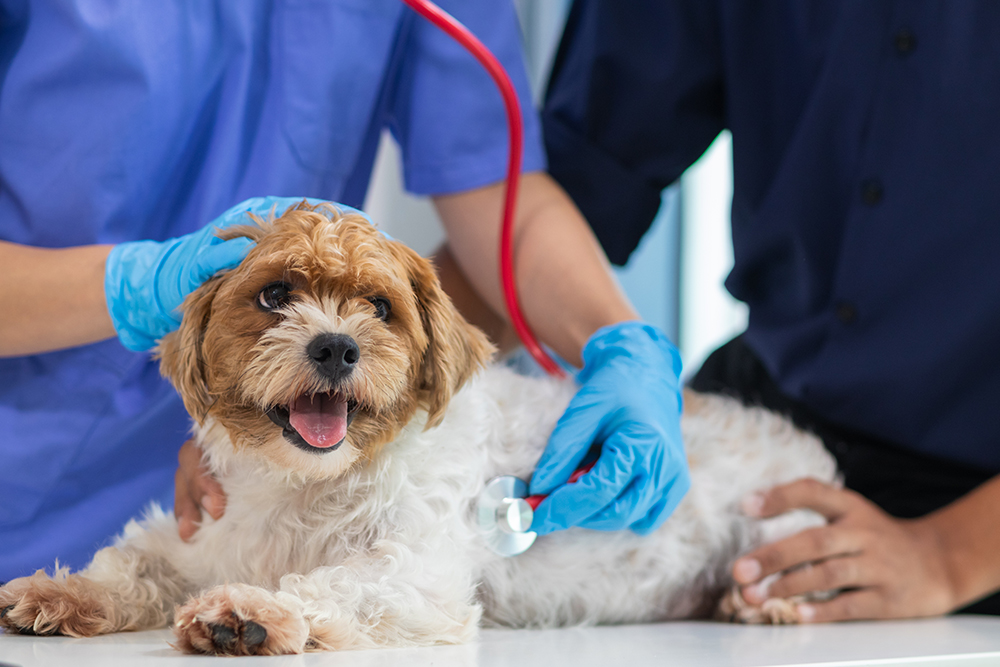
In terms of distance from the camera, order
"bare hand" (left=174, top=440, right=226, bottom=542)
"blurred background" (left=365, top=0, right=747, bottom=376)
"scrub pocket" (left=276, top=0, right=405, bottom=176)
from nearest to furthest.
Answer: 1. "bare hand" (left=174, top=440, right=226, bottom=542)
2. "scrub pocket" (left=276, top=0, right=405, bottom=176)
3. "blurred background" (left=365, top=0, right=747, bottom=376)

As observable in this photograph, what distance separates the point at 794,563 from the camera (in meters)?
1.59

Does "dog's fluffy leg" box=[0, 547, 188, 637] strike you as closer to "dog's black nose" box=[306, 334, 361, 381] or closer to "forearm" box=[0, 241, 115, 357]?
"forearm" box=[0, 241, 115, 357]

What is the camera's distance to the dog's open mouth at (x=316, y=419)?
112 centimetres

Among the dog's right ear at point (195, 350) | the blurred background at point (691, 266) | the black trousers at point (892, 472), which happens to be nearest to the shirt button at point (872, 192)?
the black trousers at point (892, 472)

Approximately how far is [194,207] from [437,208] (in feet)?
1.97

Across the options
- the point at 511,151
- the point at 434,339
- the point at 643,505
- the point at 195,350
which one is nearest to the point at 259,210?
the point at 195,350

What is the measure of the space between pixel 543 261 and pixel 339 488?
81 cm

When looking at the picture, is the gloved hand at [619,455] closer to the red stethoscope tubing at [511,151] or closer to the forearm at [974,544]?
the red stethoscope tubing at [511,151]

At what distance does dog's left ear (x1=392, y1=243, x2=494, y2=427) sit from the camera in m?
1.25

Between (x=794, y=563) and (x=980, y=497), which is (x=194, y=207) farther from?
(x=980, y=497)

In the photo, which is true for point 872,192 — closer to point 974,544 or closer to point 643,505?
point 974,544

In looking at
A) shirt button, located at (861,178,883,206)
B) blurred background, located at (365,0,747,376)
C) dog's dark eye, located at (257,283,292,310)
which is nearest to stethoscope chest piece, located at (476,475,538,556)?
dog's dark eye, located at (257,283,292,310)

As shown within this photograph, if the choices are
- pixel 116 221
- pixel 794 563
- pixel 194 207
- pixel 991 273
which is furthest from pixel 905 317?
pixel 116 221

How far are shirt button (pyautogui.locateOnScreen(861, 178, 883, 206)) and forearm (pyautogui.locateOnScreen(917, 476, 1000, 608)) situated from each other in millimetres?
664
